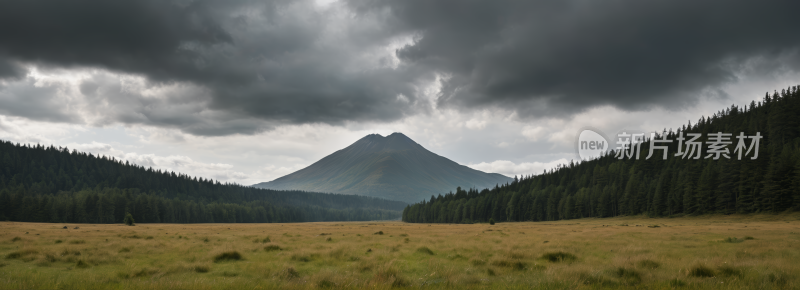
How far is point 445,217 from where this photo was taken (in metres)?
170

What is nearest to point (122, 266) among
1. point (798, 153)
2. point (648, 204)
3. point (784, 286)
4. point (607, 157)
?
point (784, 286)

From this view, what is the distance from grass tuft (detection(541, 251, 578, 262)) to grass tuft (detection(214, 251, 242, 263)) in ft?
52.7

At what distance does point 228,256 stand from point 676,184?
11190 cm

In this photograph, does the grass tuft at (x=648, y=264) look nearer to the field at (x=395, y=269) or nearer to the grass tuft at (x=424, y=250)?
the field at (x=395, y=269)

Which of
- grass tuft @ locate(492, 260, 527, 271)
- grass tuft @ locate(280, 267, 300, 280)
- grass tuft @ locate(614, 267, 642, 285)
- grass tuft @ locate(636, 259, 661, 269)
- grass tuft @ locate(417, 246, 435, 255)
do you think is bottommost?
grass tuft @ locate(417, 246, 435, 255)

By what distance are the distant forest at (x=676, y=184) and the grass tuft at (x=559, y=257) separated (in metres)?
84.4

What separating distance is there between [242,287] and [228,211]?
202 meters

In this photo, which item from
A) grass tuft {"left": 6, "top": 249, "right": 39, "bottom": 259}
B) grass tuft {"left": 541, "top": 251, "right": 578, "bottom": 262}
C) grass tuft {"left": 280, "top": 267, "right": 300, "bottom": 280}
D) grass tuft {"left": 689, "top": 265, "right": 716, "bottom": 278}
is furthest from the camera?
grass tuft {"left": 6, "top": 249, "right": 39, "bottom": 259}

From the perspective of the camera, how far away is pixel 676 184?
98562 millimetres

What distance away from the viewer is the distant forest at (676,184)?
268 feet

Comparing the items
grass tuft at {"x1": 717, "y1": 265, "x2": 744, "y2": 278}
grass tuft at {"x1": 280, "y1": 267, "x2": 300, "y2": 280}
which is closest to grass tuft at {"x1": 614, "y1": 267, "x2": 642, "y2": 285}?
grass tuft at {"x1": 717, "y1": 265, "x2": 744, "y2": 278}

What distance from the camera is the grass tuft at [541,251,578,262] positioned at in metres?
19.1

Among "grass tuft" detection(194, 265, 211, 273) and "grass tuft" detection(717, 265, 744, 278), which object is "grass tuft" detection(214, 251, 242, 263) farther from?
"grass tuft" detection(717, 265, 744, 278)

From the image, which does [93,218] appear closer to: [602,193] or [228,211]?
[228,211]
